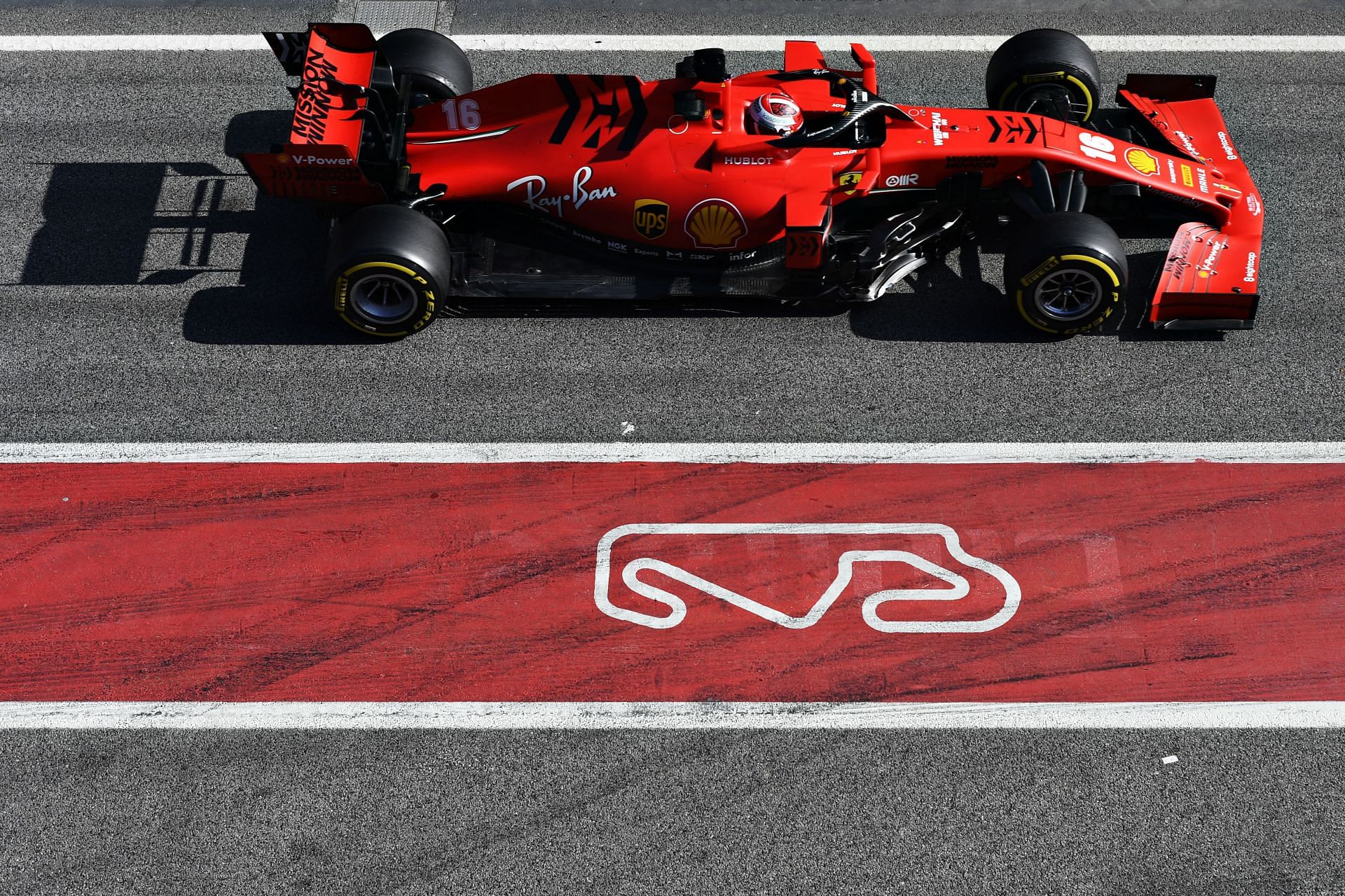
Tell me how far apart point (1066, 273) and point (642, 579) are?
340 centimetres

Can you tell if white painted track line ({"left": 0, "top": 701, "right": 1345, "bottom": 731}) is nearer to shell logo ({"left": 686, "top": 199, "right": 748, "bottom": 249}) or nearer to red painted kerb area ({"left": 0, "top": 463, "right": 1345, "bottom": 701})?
red painted kerb area ({"left": 0, "top": 463, "right": 1345, "bottom": 701})

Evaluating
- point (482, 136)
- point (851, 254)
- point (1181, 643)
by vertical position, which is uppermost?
point (482, 136)

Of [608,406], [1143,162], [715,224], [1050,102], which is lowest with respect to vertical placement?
[608,406]

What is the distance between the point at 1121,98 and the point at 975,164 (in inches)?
70.9

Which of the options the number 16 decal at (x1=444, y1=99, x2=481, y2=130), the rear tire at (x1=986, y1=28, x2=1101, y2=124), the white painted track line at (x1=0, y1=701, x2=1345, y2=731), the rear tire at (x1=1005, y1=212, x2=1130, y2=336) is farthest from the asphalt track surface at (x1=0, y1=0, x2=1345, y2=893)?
the number 16 decal at (x1=444, y1=99, x2=481, y2=130)

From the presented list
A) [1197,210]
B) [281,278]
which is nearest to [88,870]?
[281,278]

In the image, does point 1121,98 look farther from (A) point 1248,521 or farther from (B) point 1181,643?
(B) point 1181,643

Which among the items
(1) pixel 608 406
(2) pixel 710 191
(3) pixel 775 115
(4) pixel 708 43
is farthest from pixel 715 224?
(4) pixel 708 43

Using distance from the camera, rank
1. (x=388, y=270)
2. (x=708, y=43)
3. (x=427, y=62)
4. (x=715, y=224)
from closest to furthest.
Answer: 1. (x=388, y=270)
2. (x=715, y=224)
3. (x=427, y=62)
4. (x=708, y=43)

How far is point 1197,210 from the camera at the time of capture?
7980 mm

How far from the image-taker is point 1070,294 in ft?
25.3

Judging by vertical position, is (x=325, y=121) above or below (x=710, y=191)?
above

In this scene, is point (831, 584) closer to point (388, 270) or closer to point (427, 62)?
point (388, 270)

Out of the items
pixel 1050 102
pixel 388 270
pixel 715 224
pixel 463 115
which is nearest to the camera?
pixel 388 270
